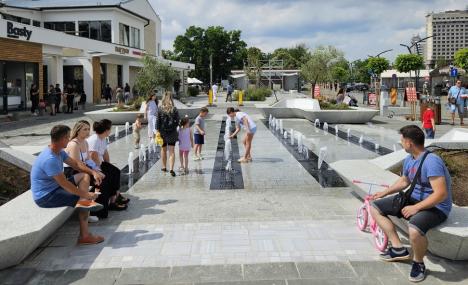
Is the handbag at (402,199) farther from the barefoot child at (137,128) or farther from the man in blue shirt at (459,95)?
the man in blue shirt at (459,95)

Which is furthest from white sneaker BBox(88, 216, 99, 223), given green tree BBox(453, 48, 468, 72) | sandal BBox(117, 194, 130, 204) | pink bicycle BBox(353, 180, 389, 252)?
green tree BBox(453, 48, 468, 72)

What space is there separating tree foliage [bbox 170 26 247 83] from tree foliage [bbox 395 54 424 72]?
36.2 m

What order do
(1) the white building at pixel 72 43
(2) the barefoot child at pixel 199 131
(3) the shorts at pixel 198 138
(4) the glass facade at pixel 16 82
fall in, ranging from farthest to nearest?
(1) the white building at pixel 72 43
(4) the glass facade at pixel 16 82
(3) the shorts at pixel 198 138
(2) the barefoot child at pixel 199 131

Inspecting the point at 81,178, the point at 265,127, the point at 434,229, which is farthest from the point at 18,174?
the point at 265,127

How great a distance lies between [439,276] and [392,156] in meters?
4.12

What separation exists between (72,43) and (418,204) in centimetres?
3073

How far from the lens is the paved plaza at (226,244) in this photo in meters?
4.68

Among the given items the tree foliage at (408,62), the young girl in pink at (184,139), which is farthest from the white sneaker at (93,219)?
the tree foliage at (408,62)

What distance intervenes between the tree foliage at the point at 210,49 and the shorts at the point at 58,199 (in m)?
80.9

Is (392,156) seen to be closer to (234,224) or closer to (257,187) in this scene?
(257,187)

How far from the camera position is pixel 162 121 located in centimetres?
948

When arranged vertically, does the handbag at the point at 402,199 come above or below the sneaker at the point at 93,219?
above

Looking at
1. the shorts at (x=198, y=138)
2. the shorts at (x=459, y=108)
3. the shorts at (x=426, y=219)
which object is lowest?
the shorts at (x=426, y=219)

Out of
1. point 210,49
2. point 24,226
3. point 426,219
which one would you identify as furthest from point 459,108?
point 210,49
